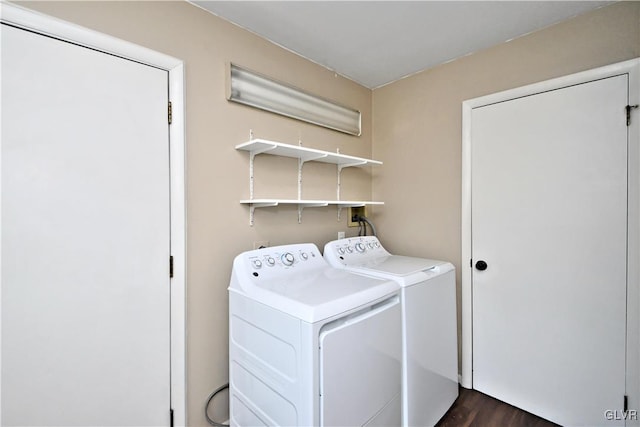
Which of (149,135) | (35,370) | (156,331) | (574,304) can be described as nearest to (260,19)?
(149,135)

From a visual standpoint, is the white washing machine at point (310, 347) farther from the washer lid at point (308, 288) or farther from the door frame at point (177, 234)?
the door frame at point (177, 234)

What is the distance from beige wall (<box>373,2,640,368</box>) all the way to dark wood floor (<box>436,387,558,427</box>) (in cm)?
93

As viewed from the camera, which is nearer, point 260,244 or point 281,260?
point 281,260

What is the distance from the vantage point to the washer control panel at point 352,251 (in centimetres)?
195

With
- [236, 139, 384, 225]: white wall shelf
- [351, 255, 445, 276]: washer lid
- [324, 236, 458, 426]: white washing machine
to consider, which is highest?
[236, 139, 384, 225]: white wall shelf

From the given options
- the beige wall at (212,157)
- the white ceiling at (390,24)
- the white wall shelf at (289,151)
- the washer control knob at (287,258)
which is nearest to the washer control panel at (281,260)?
the washer control knob at (287,258)

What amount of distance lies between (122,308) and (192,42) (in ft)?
4.64

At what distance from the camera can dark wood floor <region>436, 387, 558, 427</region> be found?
5.80 feet

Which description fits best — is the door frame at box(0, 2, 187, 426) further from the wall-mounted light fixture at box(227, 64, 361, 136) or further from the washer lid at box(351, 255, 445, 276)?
the washer lid at box(351, 255, 445, 276)

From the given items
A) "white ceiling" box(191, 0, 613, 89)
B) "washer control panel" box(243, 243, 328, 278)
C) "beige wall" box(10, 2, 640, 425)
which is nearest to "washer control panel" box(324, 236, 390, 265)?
"washer control panel" box(243, 243, 328, 278)

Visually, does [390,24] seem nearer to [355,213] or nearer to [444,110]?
[444,110]

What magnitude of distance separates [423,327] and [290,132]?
150 cm

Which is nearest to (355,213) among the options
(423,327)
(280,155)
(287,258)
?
(280,155)

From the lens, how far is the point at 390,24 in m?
1.75
